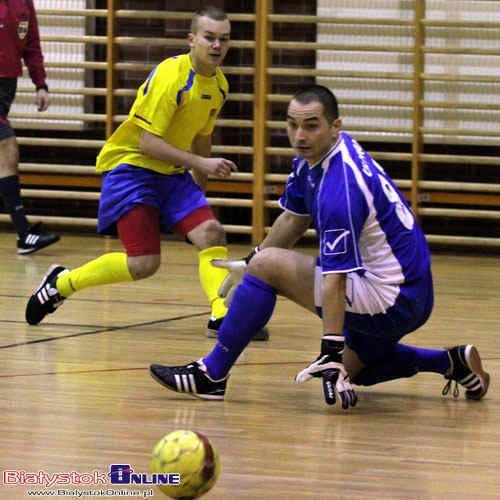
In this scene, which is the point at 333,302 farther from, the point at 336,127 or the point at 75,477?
the point at 75,477

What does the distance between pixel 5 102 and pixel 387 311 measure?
174 inches

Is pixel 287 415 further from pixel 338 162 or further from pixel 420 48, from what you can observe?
pixel 420 48

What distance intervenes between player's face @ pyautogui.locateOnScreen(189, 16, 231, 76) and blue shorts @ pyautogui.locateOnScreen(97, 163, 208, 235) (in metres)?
0.48

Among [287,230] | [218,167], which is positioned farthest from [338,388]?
[218,167]

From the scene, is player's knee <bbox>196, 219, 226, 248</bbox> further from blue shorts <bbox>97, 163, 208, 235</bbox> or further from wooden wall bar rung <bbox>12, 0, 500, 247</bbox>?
wooden wall bar rung <bbox>12, 0, 500, 247</bbox>

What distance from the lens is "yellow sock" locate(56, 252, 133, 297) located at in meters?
4.86

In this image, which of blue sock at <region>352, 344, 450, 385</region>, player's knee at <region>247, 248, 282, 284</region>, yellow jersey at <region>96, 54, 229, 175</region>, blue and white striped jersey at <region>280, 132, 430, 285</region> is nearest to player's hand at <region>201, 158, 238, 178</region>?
yellow jersey at <region>96, 54, 229, 175</region>

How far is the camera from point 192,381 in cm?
353

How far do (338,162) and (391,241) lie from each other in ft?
0.90

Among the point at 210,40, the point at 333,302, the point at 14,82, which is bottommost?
the point at 333,302

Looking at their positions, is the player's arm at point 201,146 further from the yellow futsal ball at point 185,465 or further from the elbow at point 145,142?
the yellow futsal ball at point 185,465

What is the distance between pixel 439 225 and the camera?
8.35 metres

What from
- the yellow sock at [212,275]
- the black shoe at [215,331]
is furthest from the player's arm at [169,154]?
the black shoe at [215,331]

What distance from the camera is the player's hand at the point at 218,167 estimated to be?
434cm
